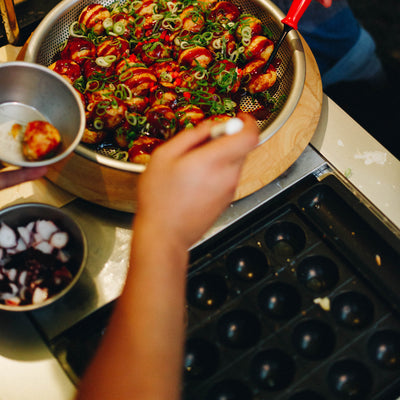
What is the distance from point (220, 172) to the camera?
1.15 meters

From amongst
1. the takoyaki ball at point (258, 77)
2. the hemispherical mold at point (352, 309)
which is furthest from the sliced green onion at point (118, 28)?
the hemispherical mold at point (352, 309)

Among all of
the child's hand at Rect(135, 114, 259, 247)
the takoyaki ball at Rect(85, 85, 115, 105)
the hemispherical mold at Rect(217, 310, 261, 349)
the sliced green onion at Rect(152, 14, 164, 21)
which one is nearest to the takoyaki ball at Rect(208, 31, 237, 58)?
the sliced green onion at Rect(152, 14, 164, 21)

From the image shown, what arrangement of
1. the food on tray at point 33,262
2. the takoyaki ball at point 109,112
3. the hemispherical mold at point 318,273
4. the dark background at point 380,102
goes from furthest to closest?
1. the dark background at point 380,102
2. the takoyaki ball at point 109,112
3. the hemispherical mold at point 318,273
4. the food on tray at point 33,262

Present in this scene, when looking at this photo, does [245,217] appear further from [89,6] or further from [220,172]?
[89,6]

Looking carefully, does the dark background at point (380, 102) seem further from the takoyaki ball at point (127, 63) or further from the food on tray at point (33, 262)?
the food on tray at point (33, 262)

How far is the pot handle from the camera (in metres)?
2.12

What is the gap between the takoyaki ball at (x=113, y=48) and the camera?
2218mm

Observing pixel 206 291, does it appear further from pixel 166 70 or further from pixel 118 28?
pixel 118 28

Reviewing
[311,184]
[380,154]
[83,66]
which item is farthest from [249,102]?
[83,66]

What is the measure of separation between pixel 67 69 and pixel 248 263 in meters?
1.37

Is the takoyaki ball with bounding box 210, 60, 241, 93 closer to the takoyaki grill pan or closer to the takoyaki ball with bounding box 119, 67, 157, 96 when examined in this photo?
the takoyaki ball with bounding box 119, 67, 157, 96

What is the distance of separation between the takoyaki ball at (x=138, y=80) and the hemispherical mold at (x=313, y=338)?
1.41 m

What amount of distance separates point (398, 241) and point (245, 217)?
72 centimetres

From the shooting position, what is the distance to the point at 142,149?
6.18ft
